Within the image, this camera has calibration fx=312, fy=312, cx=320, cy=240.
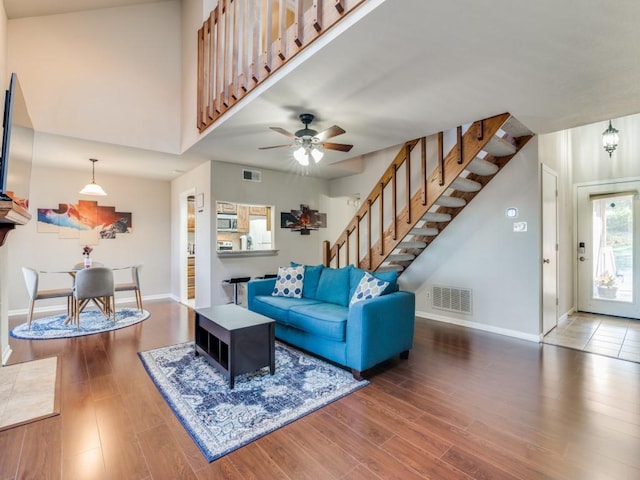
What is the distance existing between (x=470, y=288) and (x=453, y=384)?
2164 millimetres

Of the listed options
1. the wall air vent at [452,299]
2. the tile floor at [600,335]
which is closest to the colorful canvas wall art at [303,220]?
the wall air vent at [452,299]

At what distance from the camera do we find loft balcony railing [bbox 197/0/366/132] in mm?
2246

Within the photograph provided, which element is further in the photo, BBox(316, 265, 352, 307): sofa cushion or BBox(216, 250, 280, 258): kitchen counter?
BBox(216, 250, 280, 258): kitchen counter

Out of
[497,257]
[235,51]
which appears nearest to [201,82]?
[235,51]

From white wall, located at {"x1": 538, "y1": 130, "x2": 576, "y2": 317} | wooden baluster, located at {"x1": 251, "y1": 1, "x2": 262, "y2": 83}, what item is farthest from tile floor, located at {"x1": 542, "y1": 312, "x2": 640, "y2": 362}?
wooden baluster, located at {"x1": 251, "y1": 1, "x2": 262, "y2": 83}

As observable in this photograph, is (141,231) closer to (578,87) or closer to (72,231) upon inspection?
(72,231)

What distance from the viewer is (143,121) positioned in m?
4.43

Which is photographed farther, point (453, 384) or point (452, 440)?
point (453, 384)

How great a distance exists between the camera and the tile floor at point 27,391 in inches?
91.4

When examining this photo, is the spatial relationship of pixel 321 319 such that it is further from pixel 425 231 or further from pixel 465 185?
pixel 465 185

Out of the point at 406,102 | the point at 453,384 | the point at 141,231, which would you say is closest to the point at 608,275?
the point at 453,384

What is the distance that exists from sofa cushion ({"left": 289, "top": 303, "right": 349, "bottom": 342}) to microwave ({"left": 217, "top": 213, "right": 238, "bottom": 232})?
10.3 ft

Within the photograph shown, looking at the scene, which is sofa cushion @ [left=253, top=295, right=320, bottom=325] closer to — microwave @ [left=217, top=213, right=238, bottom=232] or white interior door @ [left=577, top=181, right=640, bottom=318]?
microwave @ [left=217, top=213, right=238, bottom=232]

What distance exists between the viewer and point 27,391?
8.75 feet
